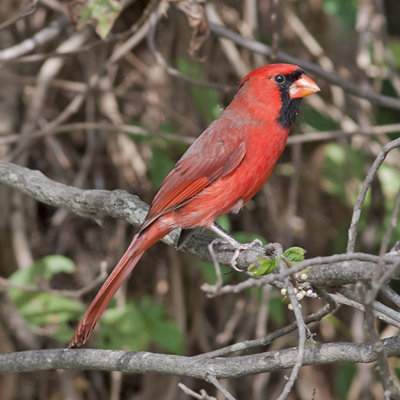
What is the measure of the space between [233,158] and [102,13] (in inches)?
29.1

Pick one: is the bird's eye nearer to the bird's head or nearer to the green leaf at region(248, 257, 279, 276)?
the bird's head

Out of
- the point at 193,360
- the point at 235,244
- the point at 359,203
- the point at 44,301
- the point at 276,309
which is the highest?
the point at 359,203

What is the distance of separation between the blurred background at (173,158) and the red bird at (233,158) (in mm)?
712

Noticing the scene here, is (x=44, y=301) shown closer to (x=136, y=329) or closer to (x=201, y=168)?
(x=136, y=329)

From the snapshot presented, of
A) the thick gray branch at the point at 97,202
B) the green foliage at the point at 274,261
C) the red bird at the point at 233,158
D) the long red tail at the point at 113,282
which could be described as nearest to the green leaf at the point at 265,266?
the green foliage at the point at 274,261

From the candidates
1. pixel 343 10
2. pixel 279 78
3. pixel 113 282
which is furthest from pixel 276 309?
pixel 343 10

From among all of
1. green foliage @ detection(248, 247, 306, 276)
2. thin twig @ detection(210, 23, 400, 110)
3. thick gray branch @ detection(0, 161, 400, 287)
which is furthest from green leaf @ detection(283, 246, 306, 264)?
thin twig @ detection(210, 23, 400, 110)

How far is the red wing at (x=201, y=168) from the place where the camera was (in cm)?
247

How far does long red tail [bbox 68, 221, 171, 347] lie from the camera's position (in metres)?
2.04

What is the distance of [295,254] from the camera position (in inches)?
62.5

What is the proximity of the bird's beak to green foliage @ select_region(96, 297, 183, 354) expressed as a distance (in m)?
1.22

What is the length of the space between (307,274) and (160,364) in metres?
0.43

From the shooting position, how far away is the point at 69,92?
161 inches

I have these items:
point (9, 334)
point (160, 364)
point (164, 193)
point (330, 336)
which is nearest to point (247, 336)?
point (330, 336)
